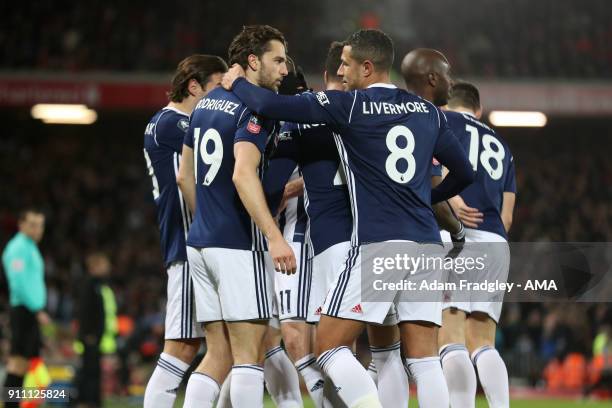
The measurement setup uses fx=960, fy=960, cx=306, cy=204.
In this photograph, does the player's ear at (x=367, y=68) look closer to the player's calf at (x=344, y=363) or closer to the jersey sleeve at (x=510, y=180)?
the player's calf at (x=344, y=363)

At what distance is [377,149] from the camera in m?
4.97

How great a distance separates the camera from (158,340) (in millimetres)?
16094

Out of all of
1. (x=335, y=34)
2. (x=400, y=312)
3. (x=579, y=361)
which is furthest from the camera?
(x=335, y=34)

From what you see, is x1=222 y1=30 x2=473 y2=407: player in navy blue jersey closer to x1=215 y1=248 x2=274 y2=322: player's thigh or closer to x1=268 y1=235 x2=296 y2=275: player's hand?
x1=268 y1=235 x2=296 y2=275: player's hand

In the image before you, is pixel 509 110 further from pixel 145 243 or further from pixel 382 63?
pixel 382 63

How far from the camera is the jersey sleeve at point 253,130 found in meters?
5.16

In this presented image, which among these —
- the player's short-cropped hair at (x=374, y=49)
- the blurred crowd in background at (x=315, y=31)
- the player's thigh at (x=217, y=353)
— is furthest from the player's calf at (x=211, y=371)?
the blurred crowd in background at (x=315, y=31)

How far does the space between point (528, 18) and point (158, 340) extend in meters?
14.1

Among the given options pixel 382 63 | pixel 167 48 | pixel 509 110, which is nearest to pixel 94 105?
pixel 167 48

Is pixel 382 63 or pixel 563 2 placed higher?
pixel 563 2

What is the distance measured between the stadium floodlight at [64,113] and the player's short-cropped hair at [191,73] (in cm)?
1555

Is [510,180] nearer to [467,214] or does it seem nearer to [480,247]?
[480,247]

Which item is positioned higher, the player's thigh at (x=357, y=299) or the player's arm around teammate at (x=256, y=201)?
the player's arm around teammate at (x=256, y=201)

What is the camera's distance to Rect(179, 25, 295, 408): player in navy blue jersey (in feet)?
16.9
